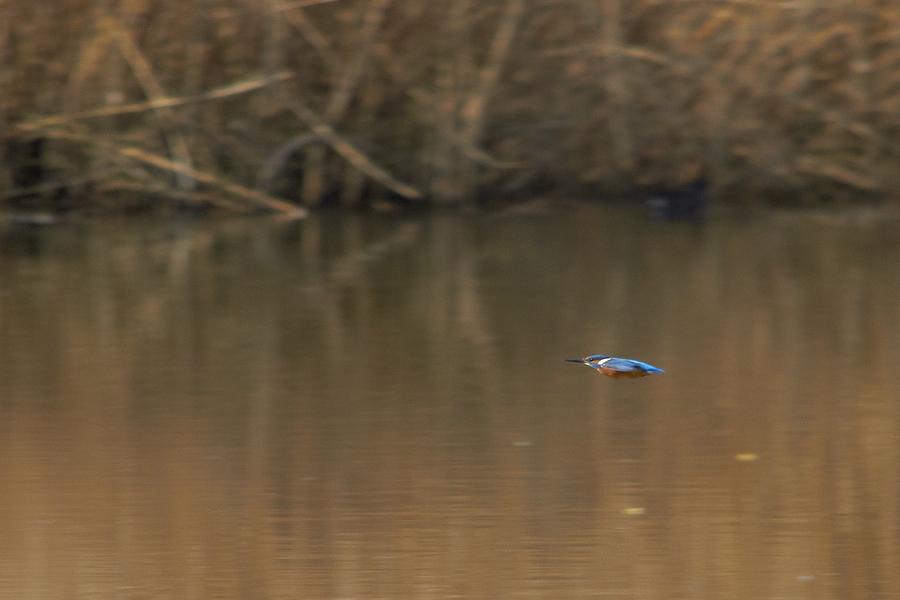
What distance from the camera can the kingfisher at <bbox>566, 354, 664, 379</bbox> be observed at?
19.1 feet

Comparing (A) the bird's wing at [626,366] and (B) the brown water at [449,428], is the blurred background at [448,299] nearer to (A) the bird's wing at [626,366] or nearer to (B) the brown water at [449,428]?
(B) the brown water at [449,428]

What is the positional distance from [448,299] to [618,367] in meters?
2.57

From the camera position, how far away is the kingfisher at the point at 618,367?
5812 millimetres

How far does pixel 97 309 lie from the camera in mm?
8164

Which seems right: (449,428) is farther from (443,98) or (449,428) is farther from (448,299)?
(443,98)

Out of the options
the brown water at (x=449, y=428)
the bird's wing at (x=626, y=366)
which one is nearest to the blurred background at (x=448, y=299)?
the brown water at (x=449, y=428)

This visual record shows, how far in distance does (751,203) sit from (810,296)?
5.58 m

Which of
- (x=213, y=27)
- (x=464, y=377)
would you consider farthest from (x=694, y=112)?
(x=464, y=377)

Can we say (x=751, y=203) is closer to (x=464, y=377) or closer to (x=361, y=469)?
(x=464, y=377)

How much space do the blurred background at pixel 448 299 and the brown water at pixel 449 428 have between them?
2 cm

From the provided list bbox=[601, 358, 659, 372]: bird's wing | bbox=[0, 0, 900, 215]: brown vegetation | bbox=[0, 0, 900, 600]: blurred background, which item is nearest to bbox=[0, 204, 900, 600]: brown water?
bbox=[0, 0, 900, 600]: blurred background

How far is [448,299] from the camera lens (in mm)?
8422

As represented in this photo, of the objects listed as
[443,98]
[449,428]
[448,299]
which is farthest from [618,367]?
[443,98]

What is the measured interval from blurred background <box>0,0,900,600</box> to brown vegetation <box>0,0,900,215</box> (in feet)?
0.11
